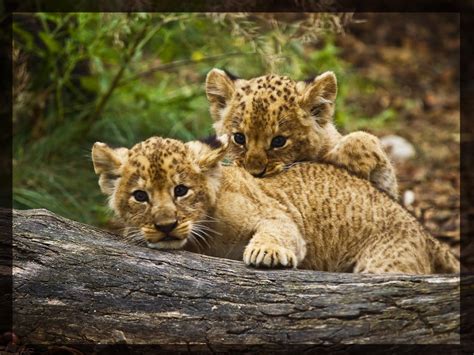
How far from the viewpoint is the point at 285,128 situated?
8742 millimetres

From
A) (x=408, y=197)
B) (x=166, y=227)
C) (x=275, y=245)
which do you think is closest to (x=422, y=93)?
(x=408, y=197)

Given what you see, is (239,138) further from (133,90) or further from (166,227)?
(133,90)

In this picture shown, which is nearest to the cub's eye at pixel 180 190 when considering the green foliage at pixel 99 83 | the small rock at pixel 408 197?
the green foliage at pixel 99 83

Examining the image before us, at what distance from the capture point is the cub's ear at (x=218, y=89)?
9.20 meters

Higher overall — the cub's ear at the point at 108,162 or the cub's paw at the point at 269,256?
the cub's ear at the point at 108,162

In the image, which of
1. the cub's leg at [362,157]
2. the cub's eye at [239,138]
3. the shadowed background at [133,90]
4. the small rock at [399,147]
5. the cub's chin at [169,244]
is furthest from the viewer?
the small rock at [399,147]

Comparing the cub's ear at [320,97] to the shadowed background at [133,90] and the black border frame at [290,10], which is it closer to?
the shadowed background at [133,90]

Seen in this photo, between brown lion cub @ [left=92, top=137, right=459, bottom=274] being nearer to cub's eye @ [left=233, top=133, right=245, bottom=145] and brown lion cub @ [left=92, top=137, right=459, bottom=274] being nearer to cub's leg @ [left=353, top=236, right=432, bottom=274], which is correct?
cub's leg @ [left=353, top=236, right=432, bottom=274]

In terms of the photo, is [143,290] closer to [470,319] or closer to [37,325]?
[37,325]

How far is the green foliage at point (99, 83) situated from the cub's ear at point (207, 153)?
321 cm

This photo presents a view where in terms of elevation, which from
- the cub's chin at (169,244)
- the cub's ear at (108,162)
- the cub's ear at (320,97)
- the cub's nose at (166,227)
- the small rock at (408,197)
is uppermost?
the cub's ear at (320,97)

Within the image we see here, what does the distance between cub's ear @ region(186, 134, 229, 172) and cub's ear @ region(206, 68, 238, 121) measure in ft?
5.79

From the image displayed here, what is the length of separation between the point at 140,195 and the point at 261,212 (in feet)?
3.82

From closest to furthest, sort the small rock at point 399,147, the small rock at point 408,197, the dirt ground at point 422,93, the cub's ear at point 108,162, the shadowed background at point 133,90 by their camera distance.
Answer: the cub's ear at point 108,162 → the shadowed background at point 133,90 → the small rock at point 408,197 → the dirt ground at point 422,93 → the small rock at point 399,147
